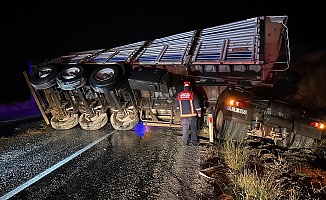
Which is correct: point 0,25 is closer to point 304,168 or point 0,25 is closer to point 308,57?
point 308,57

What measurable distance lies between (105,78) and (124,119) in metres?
1.32

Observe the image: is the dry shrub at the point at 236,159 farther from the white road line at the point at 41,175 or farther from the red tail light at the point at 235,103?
the white road line at the point at 41,175

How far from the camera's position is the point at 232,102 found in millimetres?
5133

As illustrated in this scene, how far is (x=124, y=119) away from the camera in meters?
7.04

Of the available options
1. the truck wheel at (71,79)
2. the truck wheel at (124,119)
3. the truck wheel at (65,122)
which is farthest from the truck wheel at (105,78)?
the truck wheel at (65,122)

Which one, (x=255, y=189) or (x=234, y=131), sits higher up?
(x=255, y=189)

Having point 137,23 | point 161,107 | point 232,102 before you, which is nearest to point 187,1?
point 137,23

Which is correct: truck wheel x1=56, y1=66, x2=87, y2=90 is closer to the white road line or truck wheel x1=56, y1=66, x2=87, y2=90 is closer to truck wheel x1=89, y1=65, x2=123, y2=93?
truck wheel x1=89, y1=65, x2=123, y2=93

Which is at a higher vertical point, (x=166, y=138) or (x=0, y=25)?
(x=0, y=25)

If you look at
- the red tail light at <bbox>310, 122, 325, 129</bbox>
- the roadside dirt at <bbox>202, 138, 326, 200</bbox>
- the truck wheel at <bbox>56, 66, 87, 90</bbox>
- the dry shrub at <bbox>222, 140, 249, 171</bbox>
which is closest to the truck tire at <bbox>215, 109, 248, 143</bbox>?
the roadside dirt at <bbox>202, 138, 326, 200</bbox>

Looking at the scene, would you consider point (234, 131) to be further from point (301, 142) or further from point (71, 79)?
point (71, 79)

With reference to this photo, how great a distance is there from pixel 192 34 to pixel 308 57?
216 inches

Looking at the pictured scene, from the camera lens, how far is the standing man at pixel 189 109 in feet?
18.5

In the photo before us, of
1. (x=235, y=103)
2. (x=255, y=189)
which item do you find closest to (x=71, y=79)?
(x=235, y=103)
